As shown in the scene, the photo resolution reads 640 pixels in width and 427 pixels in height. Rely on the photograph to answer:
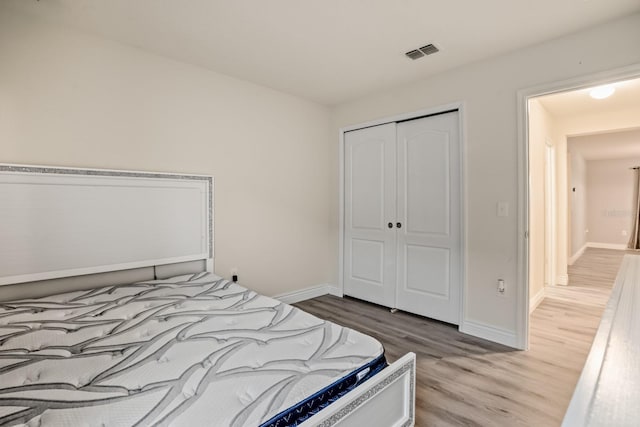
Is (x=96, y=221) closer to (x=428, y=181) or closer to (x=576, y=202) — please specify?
(x=428, y=181)

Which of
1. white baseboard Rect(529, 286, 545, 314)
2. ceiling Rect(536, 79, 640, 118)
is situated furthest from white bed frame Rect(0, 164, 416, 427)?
ceiling Rect(536, 79, 640, 118)

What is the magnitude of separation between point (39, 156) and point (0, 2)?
3.28 feet

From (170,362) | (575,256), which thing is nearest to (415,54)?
(170,362)

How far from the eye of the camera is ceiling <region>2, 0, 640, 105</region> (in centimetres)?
204

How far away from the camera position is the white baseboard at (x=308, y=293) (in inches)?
144

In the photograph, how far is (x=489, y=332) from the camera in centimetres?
273

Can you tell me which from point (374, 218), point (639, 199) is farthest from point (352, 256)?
point (639, 199)

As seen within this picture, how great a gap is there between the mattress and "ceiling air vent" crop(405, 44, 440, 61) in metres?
2.31

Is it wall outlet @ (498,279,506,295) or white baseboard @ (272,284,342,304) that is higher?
wall outlet @ (498,279,506,295)

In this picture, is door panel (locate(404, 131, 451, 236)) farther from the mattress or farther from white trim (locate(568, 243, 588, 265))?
white trim (locate(568, 243, 588, 265))

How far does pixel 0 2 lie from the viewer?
2031 millimetres

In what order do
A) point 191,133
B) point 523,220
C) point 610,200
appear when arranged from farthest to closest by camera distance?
point 610,200 < point 191,133 < point 523,220

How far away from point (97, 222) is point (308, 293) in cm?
237

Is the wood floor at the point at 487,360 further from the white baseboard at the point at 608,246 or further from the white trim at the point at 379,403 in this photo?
the white baseboard at the point at 608,246
